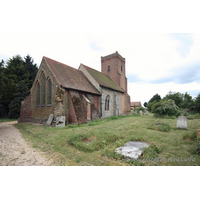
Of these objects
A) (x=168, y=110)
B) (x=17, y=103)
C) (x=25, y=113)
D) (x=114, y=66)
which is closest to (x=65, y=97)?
(x=25, y=113)

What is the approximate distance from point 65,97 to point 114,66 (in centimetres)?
1771

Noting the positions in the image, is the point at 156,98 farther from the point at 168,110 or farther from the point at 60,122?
the point at 60,122

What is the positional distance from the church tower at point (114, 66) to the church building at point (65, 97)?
5463mm

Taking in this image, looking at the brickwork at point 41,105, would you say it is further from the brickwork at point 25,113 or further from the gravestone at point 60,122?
the gravestone at point 60,122

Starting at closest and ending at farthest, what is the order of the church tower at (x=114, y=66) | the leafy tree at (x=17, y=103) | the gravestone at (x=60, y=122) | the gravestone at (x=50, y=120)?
the gravestone at (x=60, y=122)
the gravestone at (x=50, y=120)
the leafy tree at (x=17, y=103)
the church tower at (x=114, y=66)

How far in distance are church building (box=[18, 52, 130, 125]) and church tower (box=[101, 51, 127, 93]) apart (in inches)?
215

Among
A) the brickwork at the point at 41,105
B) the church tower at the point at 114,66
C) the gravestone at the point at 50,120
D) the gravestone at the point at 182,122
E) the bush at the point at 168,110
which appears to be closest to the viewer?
the gravestone at the point at 182,122

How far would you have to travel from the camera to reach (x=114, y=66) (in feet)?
88.2

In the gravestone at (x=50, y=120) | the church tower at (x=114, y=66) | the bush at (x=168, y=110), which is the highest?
the church tower at (x=114, y=66)

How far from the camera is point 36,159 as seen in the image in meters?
4.36

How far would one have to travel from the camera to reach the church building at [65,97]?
39.5 feet

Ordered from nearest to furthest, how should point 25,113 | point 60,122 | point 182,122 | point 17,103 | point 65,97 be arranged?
point 182,122 < point 60,122 < point 65,97 < point 25,113 < point 17,103

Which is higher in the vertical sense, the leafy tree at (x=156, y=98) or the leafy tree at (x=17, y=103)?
the leafy tree at (x=156, y=98)

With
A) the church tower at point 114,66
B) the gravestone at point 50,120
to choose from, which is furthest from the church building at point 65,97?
the church tower at point 114,66
